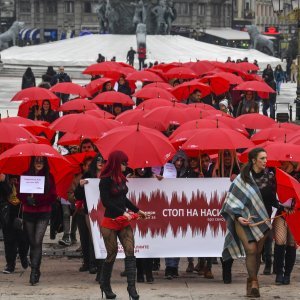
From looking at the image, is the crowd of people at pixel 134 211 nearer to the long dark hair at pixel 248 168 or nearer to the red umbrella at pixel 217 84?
the long dark hair at pixel 248 168

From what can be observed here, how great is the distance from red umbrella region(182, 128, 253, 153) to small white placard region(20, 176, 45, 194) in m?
1.78

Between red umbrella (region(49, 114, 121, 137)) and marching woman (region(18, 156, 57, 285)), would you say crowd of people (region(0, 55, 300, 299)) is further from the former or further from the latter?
red umbrella (region(49, 114, 121, 137))

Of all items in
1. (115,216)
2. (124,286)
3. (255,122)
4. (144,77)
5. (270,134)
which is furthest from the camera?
(144,77)

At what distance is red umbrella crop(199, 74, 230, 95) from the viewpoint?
25578 millimetres

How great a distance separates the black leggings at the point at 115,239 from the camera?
12273 millimetres

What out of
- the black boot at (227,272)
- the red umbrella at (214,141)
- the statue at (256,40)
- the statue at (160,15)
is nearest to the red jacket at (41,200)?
the red umbrella at (214,141)

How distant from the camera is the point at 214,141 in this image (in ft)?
46.9

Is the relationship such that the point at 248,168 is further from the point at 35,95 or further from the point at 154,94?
the point at 154,94

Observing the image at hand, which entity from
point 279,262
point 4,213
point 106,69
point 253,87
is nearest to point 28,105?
point 253,87

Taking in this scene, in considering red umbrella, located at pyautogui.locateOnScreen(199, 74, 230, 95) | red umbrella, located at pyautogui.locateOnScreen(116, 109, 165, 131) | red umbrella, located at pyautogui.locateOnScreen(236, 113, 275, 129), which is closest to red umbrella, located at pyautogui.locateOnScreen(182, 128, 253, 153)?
red umbrella, located at pyautogui.locateOnScreen(116, 109, 165, 131)

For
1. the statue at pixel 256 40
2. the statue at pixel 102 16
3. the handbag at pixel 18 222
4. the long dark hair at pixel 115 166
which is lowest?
the statue at pixel 256 40

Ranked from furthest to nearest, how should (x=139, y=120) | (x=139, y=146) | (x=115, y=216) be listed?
(x=139, y=120) < (x=139, y=146) < (x=115, y=216)

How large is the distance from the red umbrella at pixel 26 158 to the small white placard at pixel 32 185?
237 millimetres

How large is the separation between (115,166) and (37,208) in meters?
1.63
